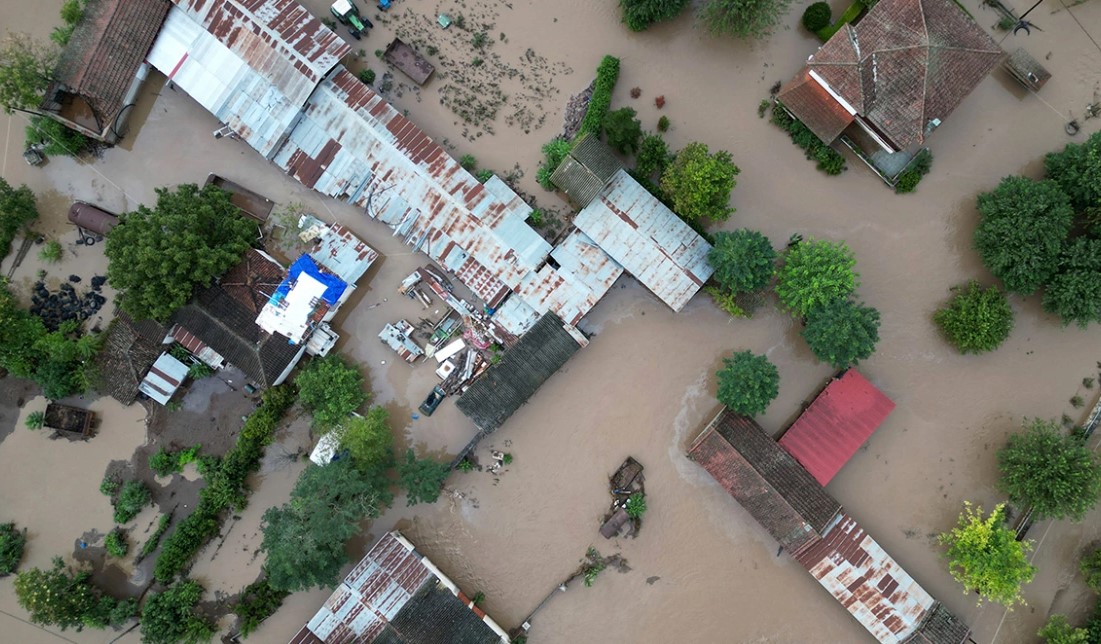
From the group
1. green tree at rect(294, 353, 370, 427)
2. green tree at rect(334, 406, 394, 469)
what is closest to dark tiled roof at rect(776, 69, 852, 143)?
green tree at rect(334, 406, 394, 469)

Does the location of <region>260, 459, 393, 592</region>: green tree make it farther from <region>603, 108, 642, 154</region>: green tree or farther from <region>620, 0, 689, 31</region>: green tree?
<region>620, 0, 689, 31</region>: green tree

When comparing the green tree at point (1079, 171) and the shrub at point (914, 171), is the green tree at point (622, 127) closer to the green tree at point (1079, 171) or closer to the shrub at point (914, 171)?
the shrub at point (914, 171)

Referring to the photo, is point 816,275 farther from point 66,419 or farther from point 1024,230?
point 66,419

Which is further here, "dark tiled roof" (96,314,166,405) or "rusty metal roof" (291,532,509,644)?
"dark tiled roof" (96,314,166,405)

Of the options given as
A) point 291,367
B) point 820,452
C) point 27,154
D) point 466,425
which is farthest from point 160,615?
point 820,452

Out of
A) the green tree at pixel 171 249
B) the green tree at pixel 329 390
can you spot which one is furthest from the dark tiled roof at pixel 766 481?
the green tree at pixel 171 249

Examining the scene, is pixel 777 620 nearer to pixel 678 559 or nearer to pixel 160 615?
pixel 678 559

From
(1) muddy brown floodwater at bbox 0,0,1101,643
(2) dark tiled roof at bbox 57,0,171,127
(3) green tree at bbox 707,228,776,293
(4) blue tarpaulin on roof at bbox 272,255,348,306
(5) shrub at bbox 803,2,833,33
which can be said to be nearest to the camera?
(3) green tree at bbox 707,228,776,293
